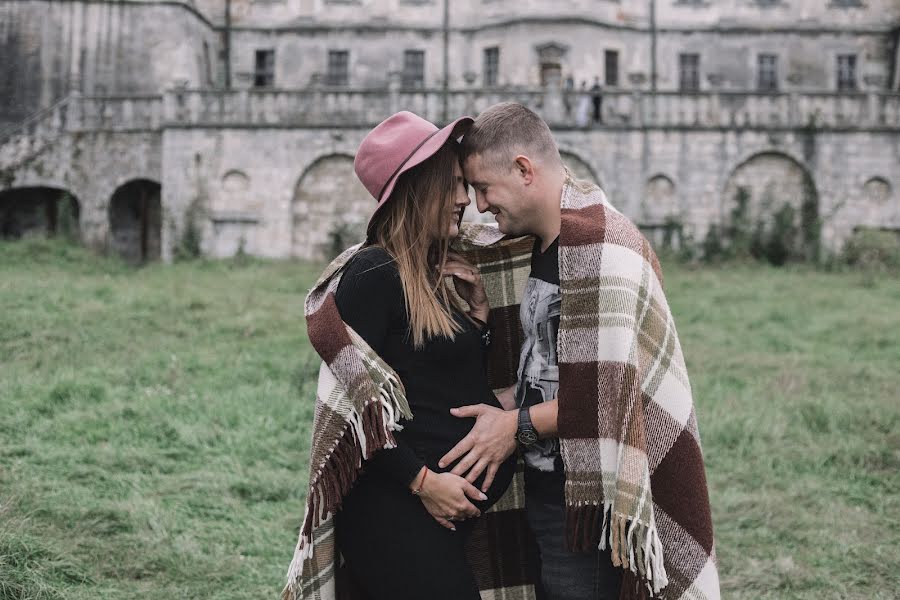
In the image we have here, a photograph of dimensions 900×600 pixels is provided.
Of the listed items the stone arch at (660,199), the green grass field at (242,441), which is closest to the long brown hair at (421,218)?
the green grass field at (242,441)

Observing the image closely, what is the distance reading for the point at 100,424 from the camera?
Result: 8.20 meters

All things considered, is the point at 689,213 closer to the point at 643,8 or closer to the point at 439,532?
the point at 643,8

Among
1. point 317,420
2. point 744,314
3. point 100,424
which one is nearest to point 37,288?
point 100,424

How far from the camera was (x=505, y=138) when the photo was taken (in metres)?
3.28

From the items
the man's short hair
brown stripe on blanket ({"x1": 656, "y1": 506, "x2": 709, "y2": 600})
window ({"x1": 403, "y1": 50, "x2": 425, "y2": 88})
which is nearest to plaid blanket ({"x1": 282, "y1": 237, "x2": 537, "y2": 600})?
the man's short hair

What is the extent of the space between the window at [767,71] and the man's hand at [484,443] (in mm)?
30132

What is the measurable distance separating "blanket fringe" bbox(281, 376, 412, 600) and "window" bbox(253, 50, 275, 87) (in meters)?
29.0

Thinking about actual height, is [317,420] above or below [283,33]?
below

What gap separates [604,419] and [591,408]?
6 centimetres

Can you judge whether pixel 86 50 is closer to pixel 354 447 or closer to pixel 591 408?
pixel 354 447

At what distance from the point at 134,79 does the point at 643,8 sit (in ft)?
57.4

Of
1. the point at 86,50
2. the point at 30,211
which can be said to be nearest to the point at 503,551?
the point at 30,211

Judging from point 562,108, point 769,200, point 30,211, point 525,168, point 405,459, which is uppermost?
point 562,108

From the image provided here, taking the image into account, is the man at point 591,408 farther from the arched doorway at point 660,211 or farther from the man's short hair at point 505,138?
the arched doorway at point 660,211
